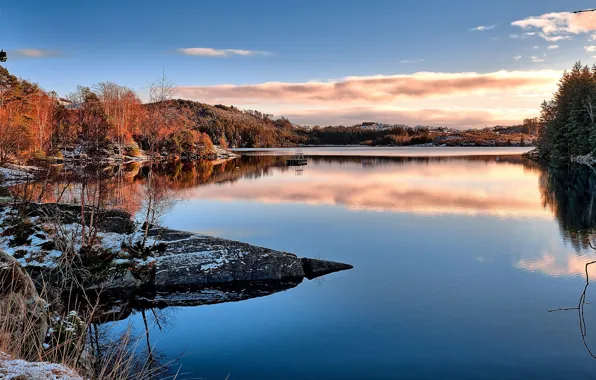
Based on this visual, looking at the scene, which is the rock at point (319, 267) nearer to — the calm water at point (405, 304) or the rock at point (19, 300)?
the calm water at point (405, 304)

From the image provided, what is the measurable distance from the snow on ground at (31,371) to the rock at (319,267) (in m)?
13.8

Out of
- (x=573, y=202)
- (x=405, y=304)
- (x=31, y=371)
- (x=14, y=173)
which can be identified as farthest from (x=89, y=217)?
(x=14, y=173)

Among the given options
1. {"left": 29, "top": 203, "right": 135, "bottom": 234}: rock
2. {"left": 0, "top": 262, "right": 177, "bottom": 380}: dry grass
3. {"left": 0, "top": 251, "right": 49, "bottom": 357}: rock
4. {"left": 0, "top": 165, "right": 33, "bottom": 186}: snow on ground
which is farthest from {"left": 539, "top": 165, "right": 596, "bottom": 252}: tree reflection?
{"left": 0, "top": 165, "right": 33, "bottom": 186}: snow on ground

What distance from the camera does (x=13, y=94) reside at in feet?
213

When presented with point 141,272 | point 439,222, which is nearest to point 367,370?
point 141,272

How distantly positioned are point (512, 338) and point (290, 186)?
36.6m

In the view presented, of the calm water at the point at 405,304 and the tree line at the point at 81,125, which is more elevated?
the tree line at the point at 81,125

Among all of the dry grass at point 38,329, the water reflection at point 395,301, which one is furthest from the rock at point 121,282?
the dry grass at point 38,329

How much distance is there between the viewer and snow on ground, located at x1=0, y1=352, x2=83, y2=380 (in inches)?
149

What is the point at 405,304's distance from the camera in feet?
46.9

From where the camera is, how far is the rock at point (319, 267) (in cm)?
1772

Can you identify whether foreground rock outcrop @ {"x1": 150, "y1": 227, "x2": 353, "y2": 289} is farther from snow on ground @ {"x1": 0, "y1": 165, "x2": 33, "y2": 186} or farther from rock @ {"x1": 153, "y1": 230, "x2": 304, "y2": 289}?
snow on ground @ {"x1": 0, "y1": 165, "x2": 33, "y2": 186}

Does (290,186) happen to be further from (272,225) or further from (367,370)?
(367,370)

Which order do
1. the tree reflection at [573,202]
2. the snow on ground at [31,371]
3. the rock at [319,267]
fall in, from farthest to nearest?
the tree reflection at [573,202]
the rock at [319,267]
the snow on ground at [31,371]
